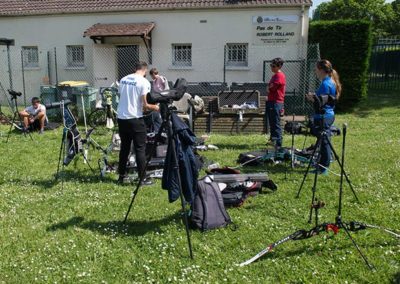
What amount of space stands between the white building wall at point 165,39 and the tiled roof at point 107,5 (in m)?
0.22

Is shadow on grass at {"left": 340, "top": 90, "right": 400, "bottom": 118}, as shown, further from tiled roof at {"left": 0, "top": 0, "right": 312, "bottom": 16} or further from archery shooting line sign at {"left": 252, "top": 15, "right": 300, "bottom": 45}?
tiled roof at {"left": 0, "top": 0, "right": 312, "bottom": 16}

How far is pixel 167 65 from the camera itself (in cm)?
1614

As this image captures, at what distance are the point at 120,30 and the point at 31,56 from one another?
4.78m

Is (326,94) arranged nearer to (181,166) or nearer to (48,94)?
(181,166)

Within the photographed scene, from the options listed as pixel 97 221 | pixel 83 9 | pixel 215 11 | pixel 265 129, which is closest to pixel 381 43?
pixel 215 11

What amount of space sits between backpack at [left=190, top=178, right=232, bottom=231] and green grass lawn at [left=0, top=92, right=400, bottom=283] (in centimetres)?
11

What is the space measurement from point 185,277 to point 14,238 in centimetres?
203

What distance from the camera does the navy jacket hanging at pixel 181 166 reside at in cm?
443

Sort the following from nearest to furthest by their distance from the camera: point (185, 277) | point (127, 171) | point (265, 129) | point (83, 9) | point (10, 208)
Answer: point (185, 277)
point (10, 208)
point (127, 171)
point (265, 129)
point (83, 9)

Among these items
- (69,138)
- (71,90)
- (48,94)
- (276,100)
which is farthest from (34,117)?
(276,100)

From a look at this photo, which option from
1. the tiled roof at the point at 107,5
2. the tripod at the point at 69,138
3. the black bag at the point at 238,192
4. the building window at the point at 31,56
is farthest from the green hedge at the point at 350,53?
the building window at the point at 31,56

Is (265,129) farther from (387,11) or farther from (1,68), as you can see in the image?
(387,11)

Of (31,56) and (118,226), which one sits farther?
(31,56)

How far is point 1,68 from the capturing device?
694 inches
